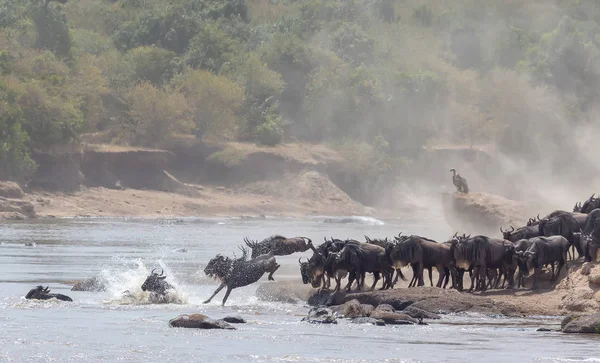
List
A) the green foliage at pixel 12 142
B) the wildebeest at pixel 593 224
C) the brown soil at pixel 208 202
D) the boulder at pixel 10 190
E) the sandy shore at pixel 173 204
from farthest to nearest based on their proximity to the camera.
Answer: the brown soil at pixel 208 202 < the sandy shore at pixel 173 204 < the green foliage at pixel 12 142 < the boulder at pixel 10 190 < the wildebeest at pixel 593 224

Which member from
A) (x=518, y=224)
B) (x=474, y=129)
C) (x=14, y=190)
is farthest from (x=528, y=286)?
(x=474, y=129)

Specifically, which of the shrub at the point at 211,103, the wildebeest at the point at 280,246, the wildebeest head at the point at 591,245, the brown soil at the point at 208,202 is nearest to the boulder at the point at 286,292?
the wildebeest at the point at 280,246

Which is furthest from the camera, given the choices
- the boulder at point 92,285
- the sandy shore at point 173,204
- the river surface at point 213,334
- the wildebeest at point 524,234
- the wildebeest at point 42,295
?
the sandy shore at point 173,204

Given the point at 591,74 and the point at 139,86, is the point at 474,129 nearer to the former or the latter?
the point at 591,74

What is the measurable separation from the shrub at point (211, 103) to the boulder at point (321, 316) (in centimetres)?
5720

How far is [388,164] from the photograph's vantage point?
8512 centimetres

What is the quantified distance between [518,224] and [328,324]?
19001 millimetres

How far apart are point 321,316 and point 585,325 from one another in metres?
4.18

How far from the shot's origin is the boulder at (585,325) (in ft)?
64.6

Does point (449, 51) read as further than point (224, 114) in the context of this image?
Yes

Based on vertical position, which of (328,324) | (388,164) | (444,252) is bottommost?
(328,324)

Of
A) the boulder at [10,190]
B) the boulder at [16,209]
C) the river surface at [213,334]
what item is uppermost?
the boulder at [10,190]

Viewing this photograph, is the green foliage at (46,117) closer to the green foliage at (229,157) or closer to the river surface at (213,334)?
the green foliage at (229,157)

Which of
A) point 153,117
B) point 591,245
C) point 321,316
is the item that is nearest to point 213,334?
point 321,316
